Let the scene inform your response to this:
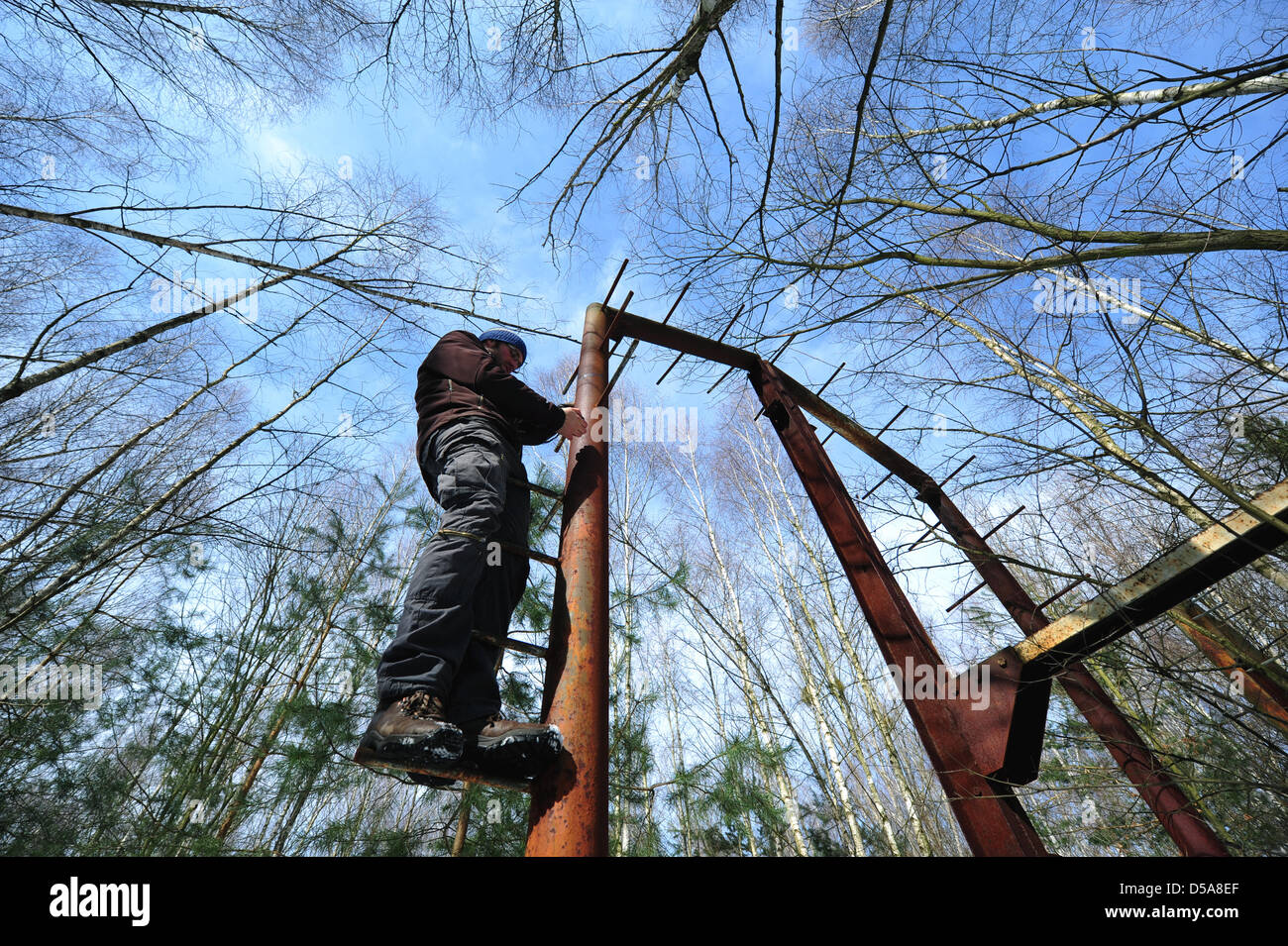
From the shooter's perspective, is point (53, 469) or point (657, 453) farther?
point (657, 453)

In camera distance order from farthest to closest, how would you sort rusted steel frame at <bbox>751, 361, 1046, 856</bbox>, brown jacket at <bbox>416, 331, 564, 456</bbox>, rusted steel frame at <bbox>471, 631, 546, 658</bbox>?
brown jacket at <bbox>416, 331, 564, 456</bbox>, rusted steel frame at <bbox>751, 361, 1046, 856</bbox>, rusted steel frame at <bbox>471, 631, 546, 658</bbox>

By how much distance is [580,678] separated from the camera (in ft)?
6.66

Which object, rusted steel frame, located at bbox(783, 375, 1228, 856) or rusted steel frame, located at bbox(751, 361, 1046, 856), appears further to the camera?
rusted steel frame, located at bbox(783, 375, 1228, 856)

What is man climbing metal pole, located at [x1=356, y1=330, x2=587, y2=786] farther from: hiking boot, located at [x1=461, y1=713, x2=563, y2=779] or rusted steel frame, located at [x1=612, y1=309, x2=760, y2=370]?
rusted steel frame, located at [x1=612, y1=309, x2=760, y2=370]

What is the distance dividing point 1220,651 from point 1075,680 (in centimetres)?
70

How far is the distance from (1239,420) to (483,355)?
11.3ft

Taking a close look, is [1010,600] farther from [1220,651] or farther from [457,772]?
[457,772]

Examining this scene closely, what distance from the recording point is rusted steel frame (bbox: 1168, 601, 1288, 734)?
6.73ft

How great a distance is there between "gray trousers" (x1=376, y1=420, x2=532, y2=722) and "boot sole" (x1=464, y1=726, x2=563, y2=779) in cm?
31

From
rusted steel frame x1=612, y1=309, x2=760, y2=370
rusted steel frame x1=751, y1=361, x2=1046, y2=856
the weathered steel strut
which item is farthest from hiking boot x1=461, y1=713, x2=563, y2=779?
rusted steel frame x1=612, y1=309, x2=760, y2=370

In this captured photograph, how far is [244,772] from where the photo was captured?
7.17 metres

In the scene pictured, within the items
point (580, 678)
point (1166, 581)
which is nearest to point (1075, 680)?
point (1166, 581)
